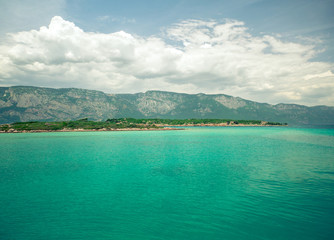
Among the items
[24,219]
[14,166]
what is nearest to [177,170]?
[24,219]

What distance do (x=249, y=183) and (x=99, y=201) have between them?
54.5 ft

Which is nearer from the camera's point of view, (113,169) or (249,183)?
(249,183)

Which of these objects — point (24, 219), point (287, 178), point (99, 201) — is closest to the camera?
point (24, 219)

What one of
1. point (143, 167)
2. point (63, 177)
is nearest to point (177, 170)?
point (143, 167)

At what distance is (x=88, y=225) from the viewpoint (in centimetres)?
1369

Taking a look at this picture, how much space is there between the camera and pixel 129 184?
74.9 feet

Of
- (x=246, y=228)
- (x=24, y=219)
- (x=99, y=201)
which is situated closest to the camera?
(x=246, y=228)

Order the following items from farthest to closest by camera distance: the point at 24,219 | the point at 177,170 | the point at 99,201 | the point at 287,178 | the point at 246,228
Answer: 1. the point at 177,170
2. the point at 287,178
3. the point at 99,201
4. the point at 24,219
5. the point at 246,228

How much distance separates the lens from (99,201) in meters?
17.9

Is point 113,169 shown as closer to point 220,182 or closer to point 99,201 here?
point 99,201

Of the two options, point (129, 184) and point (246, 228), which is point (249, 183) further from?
point (129, 184)

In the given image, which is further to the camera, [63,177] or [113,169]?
[113,169]

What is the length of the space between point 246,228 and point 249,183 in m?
10.3

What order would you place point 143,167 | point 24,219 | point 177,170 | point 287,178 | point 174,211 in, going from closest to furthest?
point 24,219
point 174,211
point 287,178
point 177,170
point 143,167
